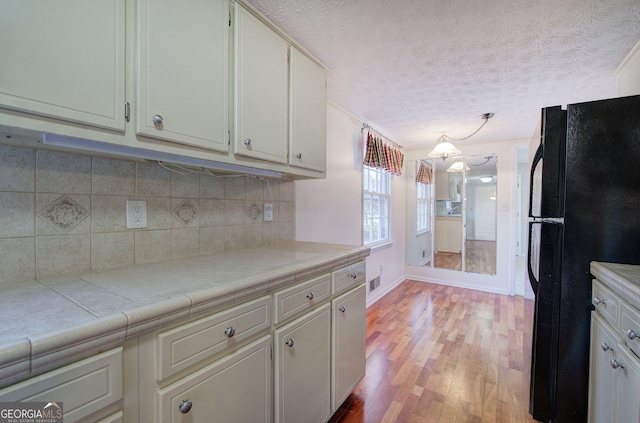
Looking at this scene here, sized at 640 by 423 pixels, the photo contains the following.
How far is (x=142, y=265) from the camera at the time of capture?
Answer: 1.19 meters

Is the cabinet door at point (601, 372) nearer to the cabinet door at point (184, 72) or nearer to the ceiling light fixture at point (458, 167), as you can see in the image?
the cabinet door at point (184, 72)

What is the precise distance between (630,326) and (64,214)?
6.83ft

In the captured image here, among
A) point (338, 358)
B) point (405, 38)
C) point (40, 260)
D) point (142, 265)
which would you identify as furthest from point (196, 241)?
point (405, 38)

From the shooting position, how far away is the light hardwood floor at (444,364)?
1.64 meters

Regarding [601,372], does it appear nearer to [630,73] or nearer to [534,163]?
[534,163]

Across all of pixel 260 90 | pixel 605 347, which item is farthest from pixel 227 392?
pixel 605 347

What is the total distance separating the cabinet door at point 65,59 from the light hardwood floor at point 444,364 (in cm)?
186

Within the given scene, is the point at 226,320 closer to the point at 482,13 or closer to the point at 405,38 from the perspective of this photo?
the point at 405,38

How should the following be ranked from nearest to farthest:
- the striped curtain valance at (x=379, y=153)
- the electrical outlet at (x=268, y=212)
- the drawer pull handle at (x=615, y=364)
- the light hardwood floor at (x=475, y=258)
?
the drawer pull handle at (x=615, y=364)
the electrical outlet at (x=268, y=212)
the striped curtain valance at (x=379, y=153)
the light hardwood floor at (x=475, y=258)

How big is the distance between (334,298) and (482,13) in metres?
1.60

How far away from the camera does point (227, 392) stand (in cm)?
92

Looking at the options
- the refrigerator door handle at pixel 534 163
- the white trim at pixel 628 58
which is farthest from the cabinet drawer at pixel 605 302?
the white trim at pixel 628 58

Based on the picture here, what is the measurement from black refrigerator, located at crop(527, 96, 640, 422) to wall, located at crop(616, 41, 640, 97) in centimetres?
63

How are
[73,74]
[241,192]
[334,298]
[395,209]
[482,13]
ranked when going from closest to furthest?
[73,74] → [482,13] → [334,298] → [241,192] → [395,209]
